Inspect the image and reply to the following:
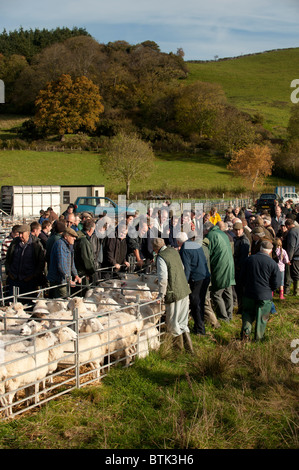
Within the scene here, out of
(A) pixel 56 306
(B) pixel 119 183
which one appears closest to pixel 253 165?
(B) pixel 119 183

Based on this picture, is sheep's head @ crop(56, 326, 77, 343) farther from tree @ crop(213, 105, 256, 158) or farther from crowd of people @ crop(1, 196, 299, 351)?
tree @ crop(213, 105, 256, 158)

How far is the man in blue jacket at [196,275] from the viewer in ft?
27.3

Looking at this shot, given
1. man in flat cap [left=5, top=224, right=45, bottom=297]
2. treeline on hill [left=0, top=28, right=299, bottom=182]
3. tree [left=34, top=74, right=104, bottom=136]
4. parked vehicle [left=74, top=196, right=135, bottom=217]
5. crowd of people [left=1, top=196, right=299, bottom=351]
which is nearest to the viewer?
crowd of people [left=1, top=196, right=299, bottom=351]

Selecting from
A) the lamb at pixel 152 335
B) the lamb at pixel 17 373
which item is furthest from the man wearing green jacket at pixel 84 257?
the lamb at pixel 17 373

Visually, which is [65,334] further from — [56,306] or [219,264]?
[219,264]

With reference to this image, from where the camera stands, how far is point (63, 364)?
6133 millimetres

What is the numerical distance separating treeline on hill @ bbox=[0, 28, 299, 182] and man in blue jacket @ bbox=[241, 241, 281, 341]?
57.6 m

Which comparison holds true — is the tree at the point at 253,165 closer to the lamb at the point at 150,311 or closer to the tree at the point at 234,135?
the tree at the point at 234,135

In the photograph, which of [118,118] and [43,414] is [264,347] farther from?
[118,118]

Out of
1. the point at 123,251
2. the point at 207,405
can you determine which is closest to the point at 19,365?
the point at 207,405

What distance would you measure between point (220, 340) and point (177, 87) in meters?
93.3

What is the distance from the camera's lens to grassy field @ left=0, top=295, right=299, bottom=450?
4.90 m

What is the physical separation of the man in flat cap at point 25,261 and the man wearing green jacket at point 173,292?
8.45 feet

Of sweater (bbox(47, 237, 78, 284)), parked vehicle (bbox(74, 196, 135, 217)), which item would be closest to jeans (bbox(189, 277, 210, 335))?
sweater (bbox(47, 237, 78, 284))
